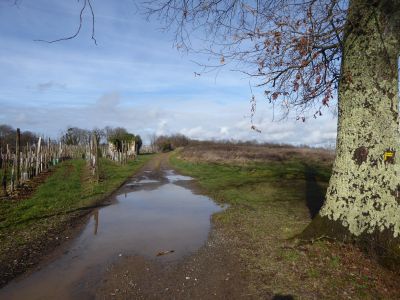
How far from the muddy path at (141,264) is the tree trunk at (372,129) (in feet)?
7.92

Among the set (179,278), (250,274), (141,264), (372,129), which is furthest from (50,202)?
(372,129)

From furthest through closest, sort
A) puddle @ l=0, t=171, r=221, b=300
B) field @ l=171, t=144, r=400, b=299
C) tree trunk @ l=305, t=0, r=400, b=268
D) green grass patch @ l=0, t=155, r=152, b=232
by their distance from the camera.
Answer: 1. green grass patch @ l=0, t=155, r=152, b=232
2. tree trunk @ l=305, t=0, r=400, b=268
3. puddle @ l=0, t=171, r=221, b=300
4. field @ l=171, t=144, r=400, b=299

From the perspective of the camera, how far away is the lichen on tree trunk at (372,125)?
6297mm

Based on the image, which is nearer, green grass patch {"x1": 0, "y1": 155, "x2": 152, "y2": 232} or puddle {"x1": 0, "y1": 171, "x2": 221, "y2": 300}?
puddle {"x1": 0, "y1": 171, "x2": 221, "y2": 300}

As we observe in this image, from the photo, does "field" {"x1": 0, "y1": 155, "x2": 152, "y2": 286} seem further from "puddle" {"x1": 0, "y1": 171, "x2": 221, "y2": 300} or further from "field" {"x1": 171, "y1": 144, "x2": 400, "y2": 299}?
"field" {"x1": 171, "y1": 144, "x2": 400, "y2": 299}

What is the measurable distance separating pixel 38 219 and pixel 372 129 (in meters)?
9.43

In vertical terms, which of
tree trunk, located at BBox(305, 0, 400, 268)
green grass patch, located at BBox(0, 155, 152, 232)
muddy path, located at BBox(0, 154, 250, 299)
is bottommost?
muddy path, located at BBox(0, 154, 250, 299)

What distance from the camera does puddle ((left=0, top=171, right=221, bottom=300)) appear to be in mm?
5844

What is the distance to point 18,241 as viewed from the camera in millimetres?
8336

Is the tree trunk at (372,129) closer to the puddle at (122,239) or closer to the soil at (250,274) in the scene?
the soil at (250,274)

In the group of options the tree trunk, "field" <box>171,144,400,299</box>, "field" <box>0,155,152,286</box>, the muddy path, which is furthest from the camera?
"field" <box>0,155,152,286</box>

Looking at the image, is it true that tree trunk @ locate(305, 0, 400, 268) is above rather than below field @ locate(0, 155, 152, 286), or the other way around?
above

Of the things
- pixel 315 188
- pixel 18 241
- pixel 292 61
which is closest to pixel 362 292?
pixel 292 61

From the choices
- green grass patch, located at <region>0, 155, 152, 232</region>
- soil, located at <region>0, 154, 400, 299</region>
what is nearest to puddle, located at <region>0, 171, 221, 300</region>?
soil, located at <region>0, 154, 400, 299</region>
